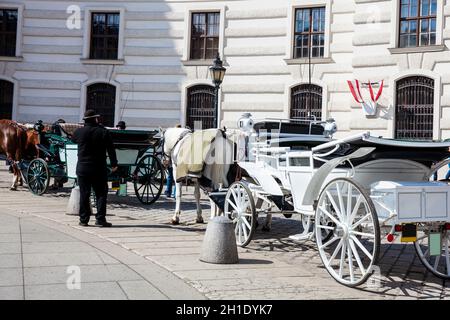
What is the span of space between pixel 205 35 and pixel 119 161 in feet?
40.3

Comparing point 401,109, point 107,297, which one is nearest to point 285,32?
point 401,109

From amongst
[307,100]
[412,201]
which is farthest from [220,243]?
[307,100]

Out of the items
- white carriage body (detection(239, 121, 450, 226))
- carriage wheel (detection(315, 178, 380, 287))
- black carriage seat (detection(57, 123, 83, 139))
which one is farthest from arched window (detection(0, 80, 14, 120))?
carriage wheel (detection(315, 178, 380, 287))

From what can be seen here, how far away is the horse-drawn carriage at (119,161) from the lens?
497 inches

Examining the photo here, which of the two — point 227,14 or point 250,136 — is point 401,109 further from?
point 250,136

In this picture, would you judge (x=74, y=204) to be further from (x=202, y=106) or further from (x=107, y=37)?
(x=107, y=37)

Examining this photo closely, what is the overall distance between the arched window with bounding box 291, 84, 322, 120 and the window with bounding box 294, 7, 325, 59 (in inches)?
48.3

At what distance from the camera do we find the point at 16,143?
1505 centimetres

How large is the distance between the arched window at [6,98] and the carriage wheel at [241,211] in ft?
61.4

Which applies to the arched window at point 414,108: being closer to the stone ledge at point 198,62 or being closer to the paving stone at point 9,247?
the stone ledge at point 198,62

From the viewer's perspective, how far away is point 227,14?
23172 millimetres

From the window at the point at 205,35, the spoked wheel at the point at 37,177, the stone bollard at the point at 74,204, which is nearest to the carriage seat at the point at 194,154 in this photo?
the stone bollard at the point at 74,204

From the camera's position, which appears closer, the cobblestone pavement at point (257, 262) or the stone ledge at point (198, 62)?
the cobblestone pavement at point (257, 262)
